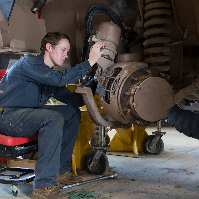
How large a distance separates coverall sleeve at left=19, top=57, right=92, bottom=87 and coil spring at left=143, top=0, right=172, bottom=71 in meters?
0.54

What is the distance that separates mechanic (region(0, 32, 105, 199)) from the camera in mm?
1612

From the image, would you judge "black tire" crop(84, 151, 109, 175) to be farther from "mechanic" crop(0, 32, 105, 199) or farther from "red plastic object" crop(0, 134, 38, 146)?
"red plastic object" crop(0, 134, 38, 146)

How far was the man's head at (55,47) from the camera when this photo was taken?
1.85 m

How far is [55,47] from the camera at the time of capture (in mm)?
1860

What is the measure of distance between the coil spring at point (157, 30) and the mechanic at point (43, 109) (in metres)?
0.39

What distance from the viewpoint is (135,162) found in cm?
272

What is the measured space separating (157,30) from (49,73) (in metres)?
0.85

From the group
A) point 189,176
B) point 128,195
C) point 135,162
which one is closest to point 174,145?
point 135,162

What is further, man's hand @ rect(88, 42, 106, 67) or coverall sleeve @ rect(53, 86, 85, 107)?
coverall sleeve @ rect(53, 86, 85, 107)

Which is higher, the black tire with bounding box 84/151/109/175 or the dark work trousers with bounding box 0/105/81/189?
the dark work trousers with bounding box 0/105/81/189

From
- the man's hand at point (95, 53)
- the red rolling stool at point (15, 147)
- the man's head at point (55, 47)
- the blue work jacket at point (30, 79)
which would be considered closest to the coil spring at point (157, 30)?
the man's hand at point (95, 53)

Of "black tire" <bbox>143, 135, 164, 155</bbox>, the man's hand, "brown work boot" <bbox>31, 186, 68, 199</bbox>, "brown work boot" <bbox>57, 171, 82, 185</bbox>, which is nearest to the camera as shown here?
"brown work boot" <bbox>31, 186, 68, 199</bbox>

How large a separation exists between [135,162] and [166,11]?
155 centimetres

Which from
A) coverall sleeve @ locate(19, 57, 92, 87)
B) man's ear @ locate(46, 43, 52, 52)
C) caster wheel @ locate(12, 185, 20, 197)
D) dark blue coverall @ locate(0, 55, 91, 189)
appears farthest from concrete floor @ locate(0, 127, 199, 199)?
man's ear @ locate(46, 43, 52, 52)
